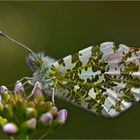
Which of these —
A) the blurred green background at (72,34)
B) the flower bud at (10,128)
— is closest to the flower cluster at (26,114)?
the flower bud at (10,128)

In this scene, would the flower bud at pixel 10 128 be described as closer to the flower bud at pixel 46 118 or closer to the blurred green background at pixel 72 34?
the flower bud at pixel 46 118

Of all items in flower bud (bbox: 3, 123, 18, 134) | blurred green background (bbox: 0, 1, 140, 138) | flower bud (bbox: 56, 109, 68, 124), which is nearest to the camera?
flower bud (bbox: 3, 123, 18, 134)

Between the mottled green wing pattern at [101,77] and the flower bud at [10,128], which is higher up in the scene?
the mottled green wing pattern at [101,77]

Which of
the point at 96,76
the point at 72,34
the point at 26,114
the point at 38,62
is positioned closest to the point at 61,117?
the point at 26,114

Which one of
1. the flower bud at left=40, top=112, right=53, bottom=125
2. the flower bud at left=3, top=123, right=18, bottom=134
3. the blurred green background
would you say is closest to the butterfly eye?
the flower bud at left=40, top=112, right=53, bottom=125

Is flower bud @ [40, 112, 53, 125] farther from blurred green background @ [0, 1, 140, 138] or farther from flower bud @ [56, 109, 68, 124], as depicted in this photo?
blurred green background @ [0, 1, 140, 138]

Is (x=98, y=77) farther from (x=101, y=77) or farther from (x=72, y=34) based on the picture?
(x=72, y=34)

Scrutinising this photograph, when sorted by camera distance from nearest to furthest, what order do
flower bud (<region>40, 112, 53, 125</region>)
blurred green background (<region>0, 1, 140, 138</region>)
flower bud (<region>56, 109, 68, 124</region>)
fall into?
1. flower bud (<region>40, 112, 53, 125</region>)
2. flower bud (<region>56, 109, 68, 124</region>)
3. blurred green background (<region>0, 1, 140, 138</region>)
